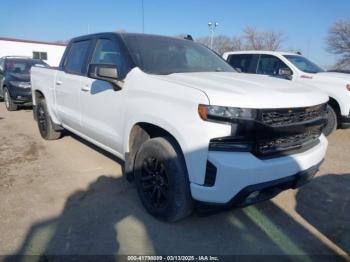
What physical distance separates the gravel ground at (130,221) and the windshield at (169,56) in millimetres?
1579

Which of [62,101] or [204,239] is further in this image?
[62,101]

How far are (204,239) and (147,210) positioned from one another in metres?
0.69

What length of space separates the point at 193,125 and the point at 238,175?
534 mm

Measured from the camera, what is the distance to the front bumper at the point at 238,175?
2496mm

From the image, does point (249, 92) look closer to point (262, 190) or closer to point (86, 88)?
point (262, 190)

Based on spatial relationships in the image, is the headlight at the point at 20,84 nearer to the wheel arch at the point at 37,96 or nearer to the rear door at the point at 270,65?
the wheel arch at the point at 37,96

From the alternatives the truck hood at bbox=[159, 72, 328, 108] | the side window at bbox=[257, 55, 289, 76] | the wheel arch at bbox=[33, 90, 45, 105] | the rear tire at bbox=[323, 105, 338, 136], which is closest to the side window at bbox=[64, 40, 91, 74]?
the wheel arch at bbox=[33, 90, 45, 105]

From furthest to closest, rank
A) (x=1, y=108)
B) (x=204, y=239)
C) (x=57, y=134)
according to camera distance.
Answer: (x=1, y=108), (x=57, y=134), (x=204, y=239)

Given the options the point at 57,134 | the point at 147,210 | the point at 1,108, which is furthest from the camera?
the point at 1,108

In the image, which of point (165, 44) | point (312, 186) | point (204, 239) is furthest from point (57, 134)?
point (312, 186)

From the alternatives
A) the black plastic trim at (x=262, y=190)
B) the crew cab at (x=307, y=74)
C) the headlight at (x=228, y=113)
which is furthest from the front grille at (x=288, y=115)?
the crew cab at (x=307, y=74)

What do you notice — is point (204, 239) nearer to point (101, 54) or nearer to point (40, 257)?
point (40, 257)

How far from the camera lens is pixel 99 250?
9.24ft

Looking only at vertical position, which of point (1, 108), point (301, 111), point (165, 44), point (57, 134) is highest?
point (165, 44)
